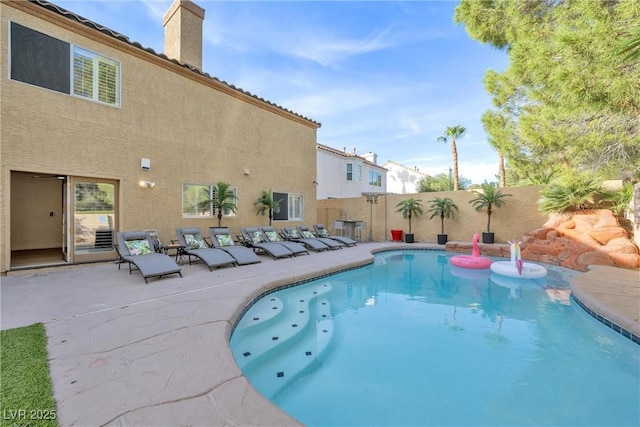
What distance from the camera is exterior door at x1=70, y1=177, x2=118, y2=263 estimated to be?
812 cm

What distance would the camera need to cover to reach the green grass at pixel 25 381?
217cm

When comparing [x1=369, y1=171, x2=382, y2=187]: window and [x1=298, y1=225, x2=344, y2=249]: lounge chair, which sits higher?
[x1=369, y1=171, x2=382, y2=187]: window

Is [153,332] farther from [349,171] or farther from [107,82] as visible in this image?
[349,171]

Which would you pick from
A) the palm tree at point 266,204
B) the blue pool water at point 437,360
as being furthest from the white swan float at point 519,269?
the palm tree at point 266,204

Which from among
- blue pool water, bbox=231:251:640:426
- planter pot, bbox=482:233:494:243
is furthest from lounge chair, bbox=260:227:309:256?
planter pot, bbox=482:233:494:243

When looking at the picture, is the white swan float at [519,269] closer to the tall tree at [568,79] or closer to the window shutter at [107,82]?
the tall tree at [568,79]

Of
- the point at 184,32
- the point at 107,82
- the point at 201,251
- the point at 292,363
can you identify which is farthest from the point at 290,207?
the point at 292,363

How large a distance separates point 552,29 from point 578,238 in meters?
6.72

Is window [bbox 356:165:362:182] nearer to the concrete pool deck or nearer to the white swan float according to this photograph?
the white swan float

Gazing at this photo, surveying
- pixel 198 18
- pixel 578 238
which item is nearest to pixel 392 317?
pixel 578 238

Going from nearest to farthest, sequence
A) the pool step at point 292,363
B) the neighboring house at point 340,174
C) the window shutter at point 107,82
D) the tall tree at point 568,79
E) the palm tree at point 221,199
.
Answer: the pool step at point 292,363
the tall tree at point 568,79
the window shutter at point 107,82
the palm tree at point 221,199
the neighboring house at point 340,174

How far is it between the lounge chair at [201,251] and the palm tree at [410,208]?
424 inches

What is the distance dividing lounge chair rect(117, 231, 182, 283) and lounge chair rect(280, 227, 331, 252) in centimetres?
550

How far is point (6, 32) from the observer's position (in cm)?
681
